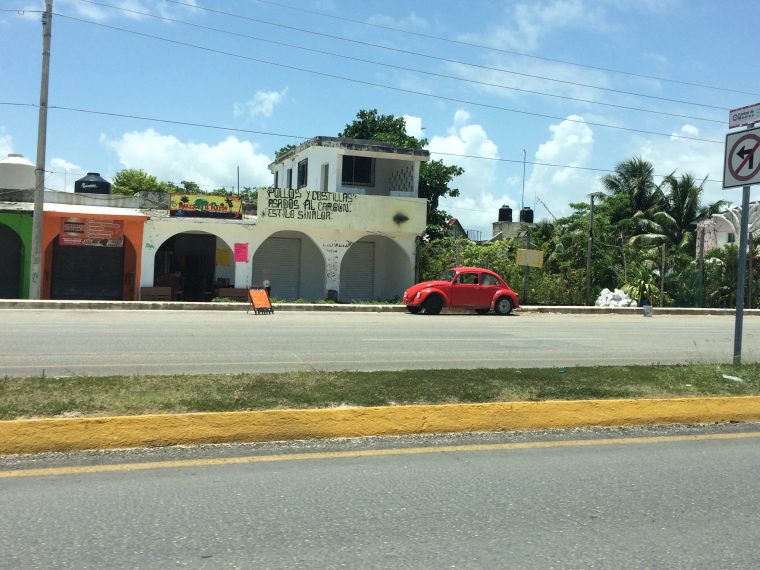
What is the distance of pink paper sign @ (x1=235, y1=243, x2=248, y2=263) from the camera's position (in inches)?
1025

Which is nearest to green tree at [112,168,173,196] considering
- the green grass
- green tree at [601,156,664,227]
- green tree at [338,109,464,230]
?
green tree at [338,109,464,230]

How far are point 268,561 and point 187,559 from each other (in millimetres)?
432

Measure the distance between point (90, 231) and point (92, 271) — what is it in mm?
1779

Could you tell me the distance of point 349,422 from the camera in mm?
6289

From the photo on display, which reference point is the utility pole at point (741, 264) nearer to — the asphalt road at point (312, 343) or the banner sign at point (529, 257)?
the asphalt road at point (312, 343)

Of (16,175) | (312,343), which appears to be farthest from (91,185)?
(312,343)

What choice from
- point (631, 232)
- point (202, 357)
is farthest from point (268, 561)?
point (631, 232)

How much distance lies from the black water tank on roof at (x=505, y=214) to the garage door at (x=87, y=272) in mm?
42103

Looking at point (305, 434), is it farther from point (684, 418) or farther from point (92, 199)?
point (92, 199)

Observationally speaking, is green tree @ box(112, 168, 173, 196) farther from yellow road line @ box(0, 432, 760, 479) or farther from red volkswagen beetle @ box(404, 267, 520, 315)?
yellow road line @ box(0, 432, 760, 479)

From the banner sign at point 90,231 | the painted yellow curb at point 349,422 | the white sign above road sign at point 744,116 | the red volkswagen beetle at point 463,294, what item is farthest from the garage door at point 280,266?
the painted yellow curb at point 349,422

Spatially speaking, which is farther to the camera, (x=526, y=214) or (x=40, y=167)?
(x=526, y=214)

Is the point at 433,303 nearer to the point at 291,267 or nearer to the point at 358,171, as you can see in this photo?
the point at 291,267

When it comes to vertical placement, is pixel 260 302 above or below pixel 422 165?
below
